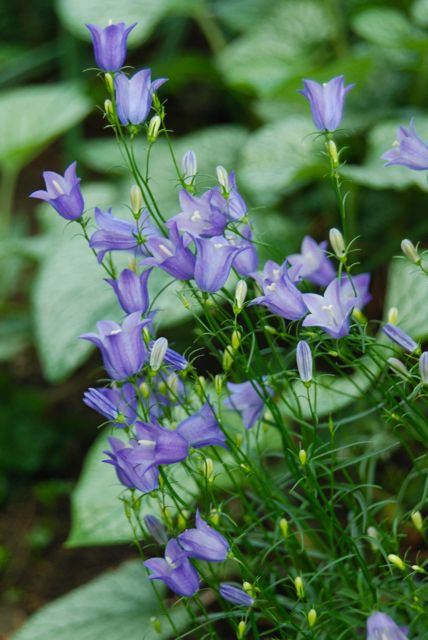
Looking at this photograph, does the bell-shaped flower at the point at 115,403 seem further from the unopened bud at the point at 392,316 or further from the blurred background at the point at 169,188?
the blurred background at the point at 169,188

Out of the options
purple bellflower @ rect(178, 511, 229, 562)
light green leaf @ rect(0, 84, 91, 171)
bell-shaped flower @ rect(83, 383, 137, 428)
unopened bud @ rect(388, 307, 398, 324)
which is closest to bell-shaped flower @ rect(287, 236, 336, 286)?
unopened bud @ rect(388, 307, 398, 324)

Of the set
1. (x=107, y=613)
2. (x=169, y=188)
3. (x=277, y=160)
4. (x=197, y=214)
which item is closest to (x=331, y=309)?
(x=197, y=214)

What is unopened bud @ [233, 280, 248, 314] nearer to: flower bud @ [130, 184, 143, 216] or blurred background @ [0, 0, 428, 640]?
flower bud @ [130, 184, 143, 216]

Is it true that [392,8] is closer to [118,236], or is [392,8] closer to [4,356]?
[4,356]

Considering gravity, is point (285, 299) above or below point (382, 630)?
above

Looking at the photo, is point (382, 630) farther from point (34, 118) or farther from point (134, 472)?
point (34, 118)

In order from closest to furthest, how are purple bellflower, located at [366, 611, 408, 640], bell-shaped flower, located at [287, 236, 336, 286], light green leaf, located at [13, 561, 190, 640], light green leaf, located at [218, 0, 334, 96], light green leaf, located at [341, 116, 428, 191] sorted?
purple bellflower, located at [366, 611, 408, 640] → bell-shaped flower, located at [287, 236, 336, 286] → light green leaf, located at [13, 561, 190, 640] → light green leaf, located at [341, 116, 428, 191] → light green leaf, located at [218, 0, 334, 96]
